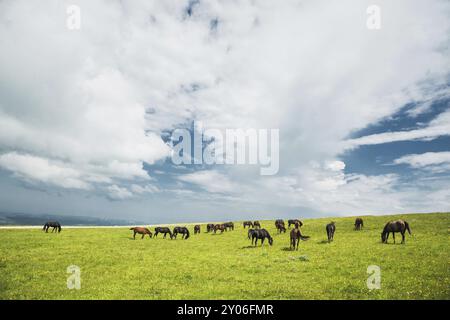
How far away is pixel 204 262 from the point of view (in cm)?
2288

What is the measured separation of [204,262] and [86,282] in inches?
367

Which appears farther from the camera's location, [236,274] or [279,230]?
[279,230]

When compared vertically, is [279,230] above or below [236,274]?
below

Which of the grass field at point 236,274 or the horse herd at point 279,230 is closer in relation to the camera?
the grass field at point 236,274

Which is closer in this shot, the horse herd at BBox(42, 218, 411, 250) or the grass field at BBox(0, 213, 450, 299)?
the grass field at BBox(0, 213, 450, 299)

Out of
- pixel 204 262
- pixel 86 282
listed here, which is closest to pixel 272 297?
pixel 204 262

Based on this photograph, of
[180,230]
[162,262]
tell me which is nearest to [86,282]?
[162,262]
